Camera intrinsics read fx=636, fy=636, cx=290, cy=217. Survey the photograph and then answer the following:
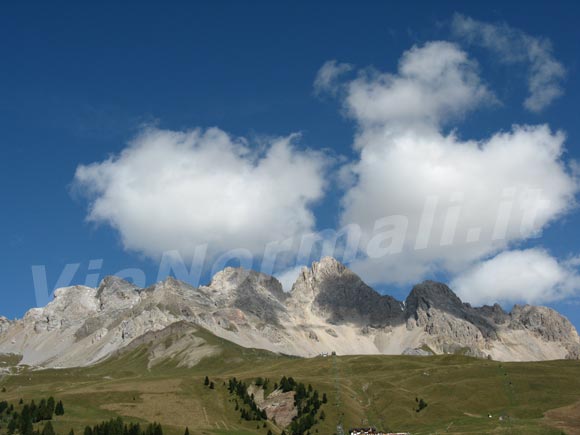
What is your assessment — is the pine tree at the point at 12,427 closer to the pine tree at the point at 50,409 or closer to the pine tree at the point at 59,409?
the pine tree at the point at 50,409

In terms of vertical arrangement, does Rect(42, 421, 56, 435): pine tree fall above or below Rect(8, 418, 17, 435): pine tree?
above

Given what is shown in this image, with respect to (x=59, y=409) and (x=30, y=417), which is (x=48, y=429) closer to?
(x=30, y=417)

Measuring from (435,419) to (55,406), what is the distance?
116288 millimetres

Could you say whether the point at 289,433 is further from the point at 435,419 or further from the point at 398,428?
the point at 435,419

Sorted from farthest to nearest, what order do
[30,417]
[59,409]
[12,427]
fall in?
[59,409], [30,417], [12,427]

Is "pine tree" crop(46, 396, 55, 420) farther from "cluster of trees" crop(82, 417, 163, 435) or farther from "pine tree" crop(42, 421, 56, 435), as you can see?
"cluster of trees" crop(82, 417, 163, 435)

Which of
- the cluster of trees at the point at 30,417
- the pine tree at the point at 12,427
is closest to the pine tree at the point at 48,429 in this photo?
the cluster of trees at the point at 30,417

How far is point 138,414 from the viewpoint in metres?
196

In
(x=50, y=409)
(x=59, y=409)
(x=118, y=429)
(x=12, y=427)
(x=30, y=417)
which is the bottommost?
(x=12, y=427)

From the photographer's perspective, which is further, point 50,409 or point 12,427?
point 50,409

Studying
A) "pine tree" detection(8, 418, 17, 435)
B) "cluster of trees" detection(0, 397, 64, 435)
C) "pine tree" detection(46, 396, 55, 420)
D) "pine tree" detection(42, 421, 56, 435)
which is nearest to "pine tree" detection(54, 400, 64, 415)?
"cluster of trees" detection(0, 397, 64, 435)

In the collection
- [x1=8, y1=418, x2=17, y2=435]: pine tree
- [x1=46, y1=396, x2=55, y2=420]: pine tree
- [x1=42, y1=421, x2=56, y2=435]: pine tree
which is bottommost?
[x1=8, y1=418, x2=17, y2=435]: pine tree

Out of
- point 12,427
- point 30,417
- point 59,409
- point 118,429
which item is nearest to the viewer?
point 118,429

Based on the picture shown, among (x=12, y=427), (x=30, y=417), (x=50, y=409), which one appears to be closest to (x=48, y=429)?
(x=12, y=427)
